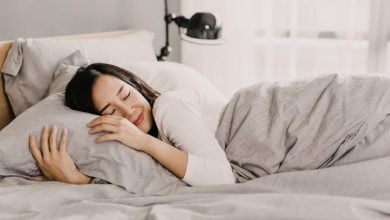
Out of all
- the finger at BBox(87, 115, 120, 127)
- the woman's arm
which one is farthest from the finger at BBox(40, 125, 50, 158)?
the woman's arm

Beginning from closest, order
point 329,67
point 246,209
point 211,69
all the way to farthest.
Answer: point 246,209, point 329,67, point 211,69

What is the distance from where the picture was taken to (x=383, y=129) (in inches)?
52.0

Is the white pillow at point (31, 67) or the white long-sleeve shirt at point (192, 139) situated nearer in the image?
the white long-sleeve shirt at point (192, 139)

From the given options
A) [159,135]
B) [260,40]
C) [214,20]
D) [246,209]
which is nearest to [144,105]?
[159,135]

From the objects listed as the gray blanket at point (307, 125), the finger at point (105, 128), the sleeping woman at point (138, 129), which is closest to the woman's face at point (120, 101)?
the sleeping woman at point (138, 129)

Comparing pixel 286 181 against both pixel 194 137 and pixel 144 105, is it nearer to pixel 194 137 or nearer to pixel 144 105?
pixel 194 137

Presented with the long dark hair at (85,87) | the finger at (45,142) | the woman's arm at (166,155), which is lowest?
the woman's arm at (166,155)

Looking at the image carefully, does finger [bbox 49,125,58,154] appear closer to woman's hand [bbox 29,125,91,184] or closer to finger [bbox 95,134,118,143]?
woman's hand [bbox 29,125,91,184]

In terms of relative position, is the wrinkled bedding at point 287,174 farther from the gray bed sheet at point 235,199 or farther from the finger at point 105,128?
the finger at point 105,128

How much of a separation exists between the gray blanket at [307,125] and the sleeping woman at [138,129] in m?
0.08

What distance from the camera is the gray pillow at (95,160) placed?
4.02ft

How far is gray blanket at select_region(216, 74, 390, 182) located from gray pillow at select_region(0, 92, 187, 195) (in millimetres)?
218

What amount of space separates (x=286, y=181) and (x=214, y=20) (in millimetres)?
865

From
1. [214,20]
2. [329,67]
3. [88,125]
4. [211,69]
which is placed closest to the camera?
[88,125]
